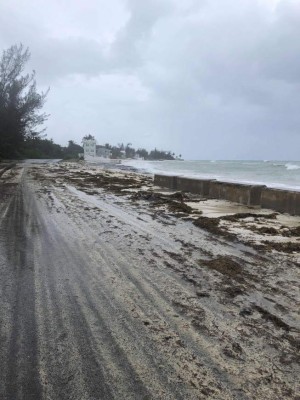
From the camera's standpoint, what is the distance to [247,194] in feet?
→ 42.1

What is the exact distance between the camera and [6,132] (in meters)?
45.1

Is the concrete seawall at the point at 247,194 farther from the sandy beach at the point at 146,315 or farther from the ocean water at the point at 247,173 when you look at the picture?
the sandy beach at the point at 146,315

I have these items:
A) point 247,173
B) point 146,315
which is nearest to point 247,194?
point 146,315

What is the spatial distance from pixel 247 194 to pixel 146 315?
1006cm

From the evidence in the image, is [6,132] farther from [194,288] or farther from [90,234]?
[194,288]

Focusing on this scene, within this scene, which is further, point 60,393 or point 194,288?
point 194,288

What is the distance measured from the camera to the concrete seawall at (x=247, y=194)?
1109 cm

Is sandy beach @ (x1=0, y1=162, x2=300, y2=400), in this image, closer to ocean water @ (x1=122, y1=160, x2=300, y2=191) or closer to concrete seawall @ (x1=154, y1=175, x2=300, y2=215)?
concrete seawall @ (x1=154, y1=175, x2=300, y2=215)

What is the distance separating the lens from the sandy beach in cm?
253

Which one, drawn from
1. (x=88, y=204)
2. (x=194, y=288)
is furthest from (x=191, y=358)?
(x=88, y=204)

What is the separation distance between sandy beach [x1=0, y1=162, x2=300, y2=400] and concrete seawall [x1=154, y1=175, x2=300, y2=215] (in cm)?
Result: 413

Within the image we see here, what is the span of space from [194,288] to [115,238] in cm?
270

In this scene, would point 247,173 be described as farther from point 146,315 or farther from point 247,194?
point 146,315

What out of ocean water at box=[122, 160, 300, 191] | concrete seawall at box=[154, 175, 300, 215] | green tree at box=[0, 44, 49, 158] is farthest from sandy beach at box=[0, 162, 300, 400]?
green tree at box=[0, 44, 49, 158]
